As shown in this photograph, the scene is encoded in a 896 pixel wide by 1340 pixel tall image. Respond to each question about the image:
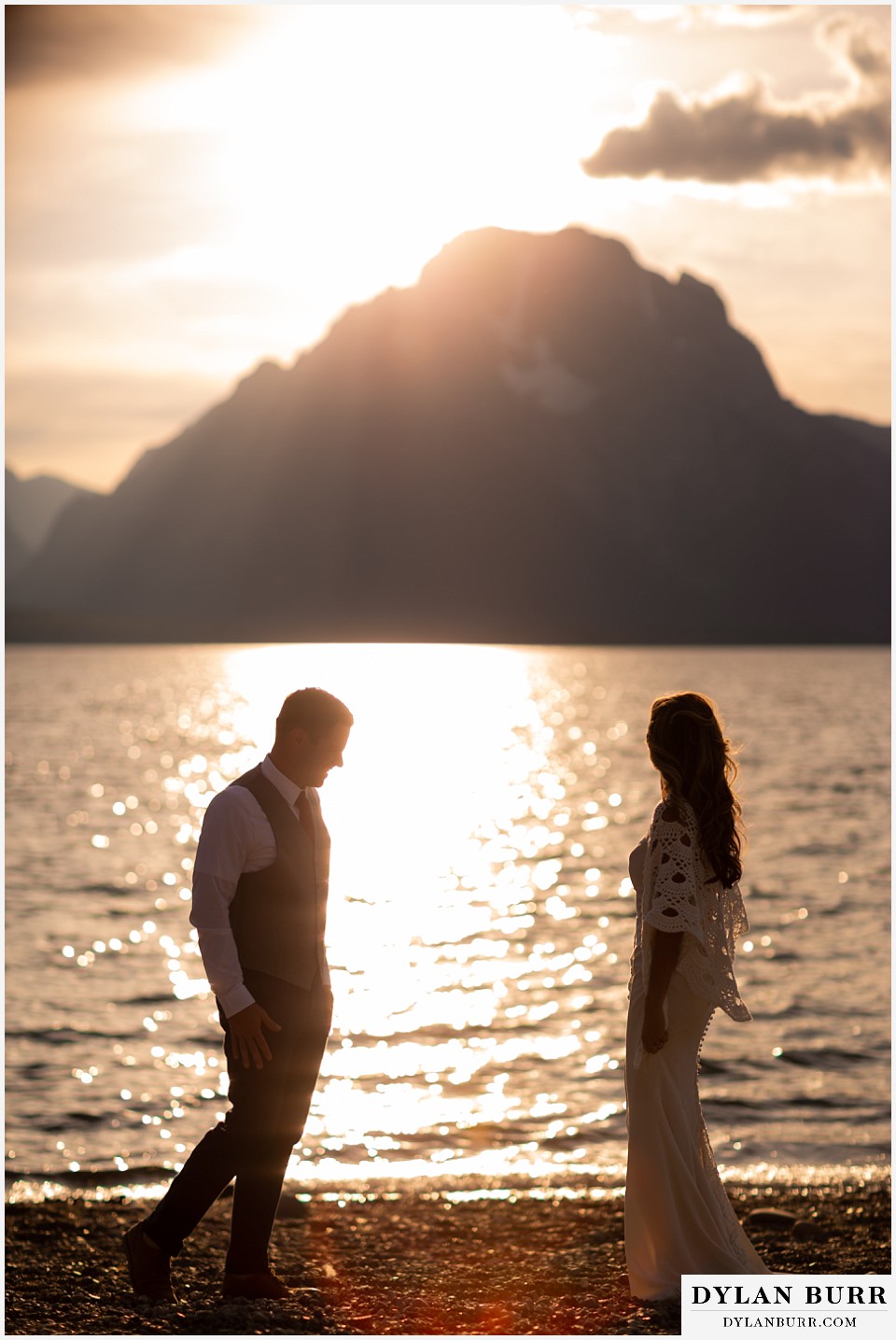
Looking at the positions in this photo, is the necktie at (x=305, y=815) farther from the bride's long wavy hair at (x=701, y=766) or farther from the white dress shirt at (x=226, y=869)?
the bride's long wavy hair at (x=701, y=766)

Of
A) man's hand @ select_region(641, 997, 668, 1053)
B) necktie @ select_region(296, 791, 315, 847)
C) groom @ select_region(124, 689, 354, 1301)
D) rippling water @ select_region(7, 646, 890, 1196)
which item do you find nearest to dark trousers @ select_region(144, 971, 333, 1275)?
groom @ select_region(124, 689, 354, 1301)

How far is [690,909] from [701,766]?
620 millimetres

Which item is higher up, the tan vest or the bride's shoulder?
the bride's shoulder

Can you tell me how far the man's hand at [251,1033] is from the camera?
20.2ft

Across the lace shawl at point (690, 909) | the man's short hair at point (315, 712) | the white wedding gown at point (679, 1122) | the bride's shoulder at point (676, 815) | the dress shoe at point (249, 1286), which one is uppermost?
the man's short hair at point (315, 712)

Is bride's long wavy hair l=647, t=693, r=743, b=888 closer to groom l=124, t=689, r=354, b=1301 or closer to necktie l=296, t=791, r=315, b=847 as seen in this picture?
groom l=124, t=689, r=354, b=1301

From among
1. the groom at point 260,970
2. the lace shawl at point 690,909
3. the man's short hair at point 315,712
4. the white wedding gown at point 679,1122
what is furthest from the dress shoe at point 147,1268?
the lace shawl at point 690,909

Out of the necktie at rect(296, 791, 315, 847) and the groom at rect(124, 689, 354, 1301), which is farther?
the necktie at rect(296, 791, 315, 847)

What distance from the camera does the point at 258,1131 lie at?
Result: 250 inches

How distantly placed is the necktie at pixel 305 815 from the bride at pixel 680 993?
4.80 ft

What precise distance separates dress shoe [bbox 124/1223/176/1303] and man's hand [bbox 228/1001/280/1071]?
39.7 inches

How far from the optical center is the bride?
21.4 feet

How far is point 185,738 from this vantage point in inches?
3223

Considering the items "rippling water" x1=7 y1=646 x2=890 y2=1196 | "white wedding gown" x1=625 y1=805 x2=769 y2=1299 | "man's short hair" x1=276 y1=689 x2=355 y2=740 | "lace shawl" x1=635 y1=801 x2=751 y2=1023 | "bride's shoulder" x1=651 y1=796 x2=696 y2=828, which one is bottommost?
"rippling water" x1=7 y1=646 x2=890 y2=1196
